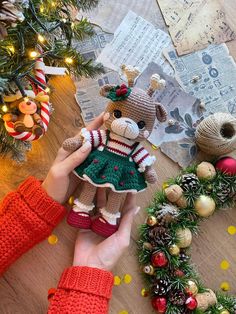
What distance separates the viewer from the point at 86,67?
1.01 metres

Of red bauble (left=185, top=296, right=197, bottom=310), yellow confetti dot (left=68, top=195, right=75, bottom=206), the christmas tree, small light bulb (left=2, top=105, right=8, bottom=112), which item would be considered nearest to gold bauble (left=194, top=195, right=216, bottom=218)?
red bauble (left=185, top=296, right=197, bottom=310)

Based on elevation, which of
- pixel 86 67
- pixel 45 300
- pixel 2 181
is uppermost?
pixel 86 67

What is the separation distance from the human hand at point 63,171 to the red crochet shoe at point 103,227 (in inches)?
4.0

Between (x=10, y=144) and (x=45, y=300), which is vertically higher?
(x=10, y=144)

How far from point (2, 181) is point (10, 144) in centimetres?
17

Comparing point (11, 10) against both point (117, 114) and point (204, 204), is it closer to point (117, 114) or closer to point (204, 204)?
point (117, 114)

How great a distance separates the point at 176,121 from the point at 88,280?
1.61 ft

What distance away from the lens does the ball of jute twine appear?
107 cm

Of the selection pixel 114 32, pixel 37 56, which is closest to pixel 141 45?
pixel 114 32

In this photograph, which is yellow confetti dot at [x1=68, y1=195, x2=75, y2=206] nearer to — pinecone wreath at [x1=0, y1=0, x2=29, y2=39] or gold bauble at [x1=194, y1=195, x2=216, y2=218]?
gold bauble at [x1=194, y1=195, x2=216, y2=218]

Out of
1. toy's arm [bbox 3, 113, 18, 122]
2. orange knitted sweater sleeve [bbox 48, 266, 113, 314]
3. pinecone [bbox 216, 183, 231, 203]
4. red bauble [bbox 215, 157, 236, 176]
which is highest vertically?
red bauble [bbox 215, 157, 236, 176]

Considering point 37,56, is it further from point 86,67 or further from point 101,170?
point 101,170

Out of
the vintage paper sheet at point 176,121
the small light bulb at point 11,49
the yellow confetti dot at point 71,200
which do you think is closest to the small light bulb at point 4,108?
the small light bulb at point 11,49

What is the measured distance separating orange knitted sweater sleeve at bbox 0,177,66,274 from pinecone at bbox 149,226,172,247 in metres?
0.23
